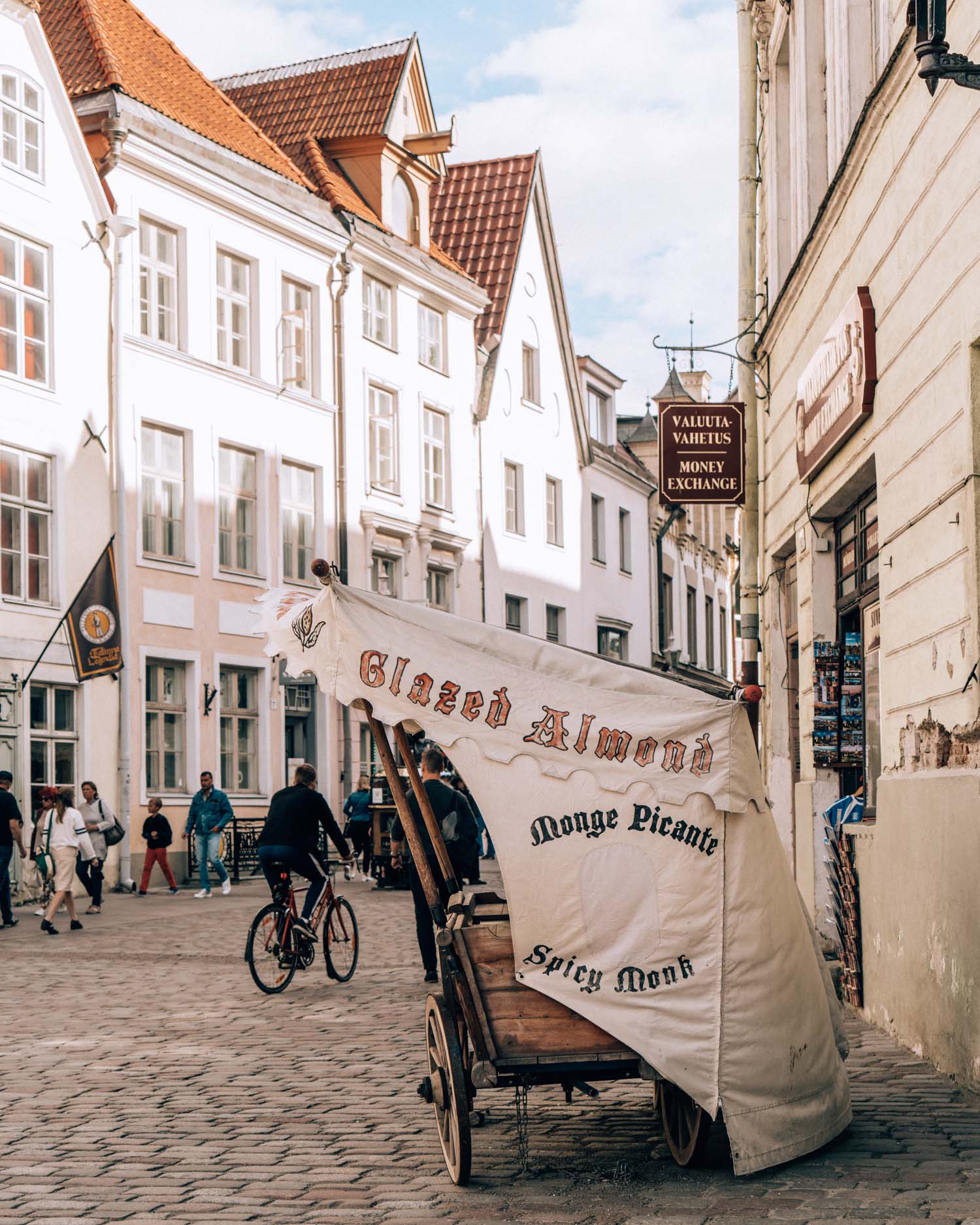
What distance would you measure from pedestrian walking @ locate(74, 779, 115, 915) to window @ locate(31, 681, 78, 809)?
4.75 feet

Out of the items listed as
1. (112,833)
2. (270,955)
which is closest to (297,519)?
(112,833)

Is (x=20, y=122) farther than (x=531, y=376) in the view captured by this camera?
No

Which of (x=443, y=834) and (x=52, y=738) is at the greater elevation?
(x=52, y=738)

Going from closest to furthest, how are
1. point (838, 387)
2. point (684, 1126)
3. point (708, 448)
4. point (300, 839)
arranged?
point (684, 1126), point (838, 387), point (300, 839), point (708, 448)

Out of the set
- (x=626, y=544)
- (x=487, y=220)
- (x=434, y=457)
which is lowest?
(x=626, y=544)

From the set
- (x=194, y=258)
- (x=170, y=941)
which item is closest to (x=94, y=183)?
(x=194, y=258)

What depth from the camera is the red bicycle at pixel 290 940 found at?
43.8 feet

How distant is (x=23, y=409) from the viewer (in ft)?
80.7

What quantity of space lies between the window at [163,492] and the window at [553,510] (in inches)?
580

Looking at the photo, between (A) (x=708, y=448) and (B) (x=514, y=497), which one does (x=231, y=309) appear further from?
(A) (x=708, y=448)

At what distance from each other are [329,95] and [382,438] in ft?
24.8

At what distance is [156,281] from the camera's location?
27859mm

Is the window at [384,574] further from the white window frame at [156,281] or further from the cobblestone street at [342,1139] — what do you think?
the cobblestone street at [342,1139]

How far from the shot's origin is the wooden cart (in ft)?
21.8
